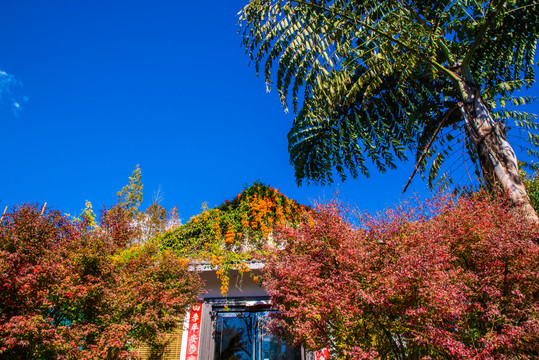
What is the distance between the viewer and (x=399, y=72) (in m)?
7.86

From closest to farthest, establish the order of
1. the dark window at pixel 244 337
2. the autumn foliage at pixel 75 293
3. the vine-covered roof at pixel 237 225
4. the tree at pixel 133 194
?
the autumn foliage at pixel 75 293 < the dark window at pixel 244 337 < the vine-covered roof at pixel 237 225 < the tree at pixel 133 194

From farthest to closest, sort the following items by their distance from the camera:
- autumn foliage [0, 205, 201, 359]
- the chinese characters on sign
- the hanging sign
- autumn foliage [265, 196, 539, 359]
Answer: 1. the chinese characters on sign
2. autumn foliage [0, 205, 201, 359]
3. the hanging sign
4. autumn foliage [265, 196, 539, 359]

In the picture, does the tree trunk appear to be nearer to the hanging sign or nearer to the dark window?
the hanging sign

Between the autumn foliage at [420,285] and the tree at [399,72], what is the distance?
5.87ft

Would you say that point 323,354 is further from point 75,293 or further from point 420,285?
point 75,293

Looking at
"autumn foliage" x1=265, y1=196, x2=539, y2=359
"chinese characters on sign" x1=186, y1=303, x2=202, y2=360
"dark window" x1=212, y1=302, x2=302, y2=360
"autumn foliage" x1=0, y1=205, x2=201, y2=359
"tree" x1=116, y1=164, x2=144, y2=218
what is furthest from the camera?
"tree" x1=116, y1=164, x2=144, y2=218

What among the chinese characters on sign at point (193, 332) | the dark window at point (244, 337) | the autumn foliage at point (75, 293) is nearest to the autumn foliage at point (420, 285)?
the autumn foliage at point (75, 293)

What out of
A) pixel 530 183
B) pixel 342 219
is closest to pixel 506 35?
pixel 530 183

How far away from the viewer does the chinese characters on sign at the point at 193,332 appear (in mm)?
6961

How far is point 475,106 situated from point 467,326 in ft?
15.2

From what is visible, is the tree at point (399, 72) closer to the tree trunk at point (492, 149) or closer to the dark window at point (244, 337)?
the tree trunk at point (492, 149)

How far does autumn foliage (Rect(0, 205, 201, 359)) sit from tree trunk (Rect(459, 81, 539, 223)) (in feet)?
21.3

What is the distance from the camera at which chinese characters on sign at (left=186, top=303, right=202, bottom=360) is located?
696 cm

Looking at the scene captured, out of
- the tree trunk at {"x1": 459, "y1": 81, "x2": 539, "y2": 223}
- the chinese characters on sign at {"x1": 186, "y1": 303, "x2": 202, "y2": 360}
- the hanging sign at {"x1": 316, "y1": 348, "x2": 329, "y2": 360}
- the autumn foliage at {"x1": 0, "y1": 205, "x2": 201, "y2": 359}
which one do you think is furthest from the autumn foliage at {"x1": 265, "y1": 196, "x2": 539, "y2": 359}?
the chinese characters on sign at {"x1": 186, "y1": 303, "x2": 202, "y2": 360}
